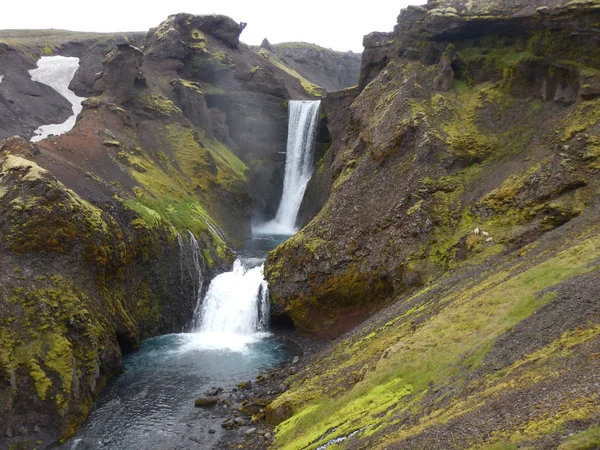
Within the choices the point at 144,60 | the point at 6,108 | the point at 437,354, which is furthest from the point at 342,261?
the point at 6,108

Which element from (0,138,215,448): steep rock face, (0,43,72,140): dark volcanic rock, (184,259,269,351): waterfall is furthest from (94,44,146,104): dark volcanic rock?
(184,259,269,351): waterfall

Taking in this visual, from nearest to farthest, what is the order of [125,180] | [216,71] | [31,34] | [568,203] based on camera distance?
1. [568,203]
2. [125,180]
3. [216,71]
4. [31,34]

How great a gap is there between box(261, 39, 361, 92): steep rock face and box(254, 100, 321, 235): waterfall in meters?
82.7

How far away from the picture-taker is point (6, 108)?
76875 millimetres

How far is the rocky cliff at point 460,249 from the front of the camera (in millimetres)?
16641

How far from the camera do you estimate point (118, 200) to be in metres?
43.4

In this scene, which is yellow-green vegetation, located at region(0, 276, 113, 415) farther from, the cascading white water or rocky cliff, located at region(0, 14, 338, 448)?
the cascading white water

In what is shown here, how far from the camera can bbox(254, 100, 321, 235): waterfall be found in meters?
74.5

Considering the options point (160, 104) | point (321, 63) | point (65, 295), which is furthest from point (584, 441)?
point (321, 63)

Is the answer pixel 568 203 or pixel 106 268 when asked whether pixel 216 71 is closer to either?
pixel 106 268

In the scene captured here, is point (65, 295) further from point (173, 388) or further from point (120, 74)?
point (120, 74)

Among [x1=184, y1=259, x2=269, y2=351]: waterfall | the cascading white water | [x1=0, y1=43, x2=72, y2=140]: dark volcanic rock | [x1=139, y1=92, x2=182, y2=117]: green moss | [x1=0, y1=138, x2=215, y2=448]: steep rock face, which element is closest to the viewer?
[x1=0, y1=138, x2=215, y2=448]: steep rock face

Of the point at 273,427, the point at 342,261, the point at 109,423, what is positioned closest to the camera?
the point at 273,427

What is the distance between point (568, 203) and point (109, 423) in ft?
95.3
